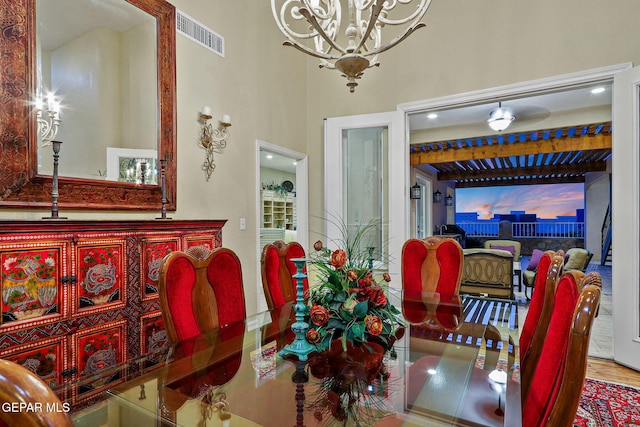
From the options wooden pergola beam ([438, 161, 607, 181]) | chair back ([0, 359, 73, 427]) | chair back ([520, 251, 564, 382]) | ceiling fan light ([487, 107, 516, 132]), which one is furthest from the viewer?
wooden pergola beam ([438, 161, 607, 181])

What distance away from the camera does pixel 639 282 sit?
2699 mm

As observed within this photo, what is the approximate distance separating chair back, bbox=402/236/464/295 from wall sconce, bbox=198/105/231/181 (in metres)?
1.73

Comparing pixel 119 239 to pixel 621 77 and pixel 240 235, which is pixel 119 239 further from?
pixel 621 77

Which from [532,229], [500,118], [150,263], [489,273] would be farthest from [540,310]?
[532,229]

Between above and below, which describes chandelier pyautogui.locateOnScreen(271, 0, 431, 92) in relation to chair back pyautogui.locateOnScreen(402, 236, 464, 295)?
above

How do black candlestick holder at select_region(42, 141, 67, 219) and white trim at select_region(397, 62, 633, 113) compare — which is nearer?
black candlestick holder at select_region(42, 141, 67, 219)

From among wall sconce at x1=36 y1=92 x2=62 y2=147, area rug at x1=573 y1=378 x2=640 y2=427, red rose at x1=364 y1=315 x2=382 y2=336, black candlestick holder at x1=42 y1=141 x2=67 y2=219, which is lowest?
area rug at x1=573 y1=378 x2=640 y2=427

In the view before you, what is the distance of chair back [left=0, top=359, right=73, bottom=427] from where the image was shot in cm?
34

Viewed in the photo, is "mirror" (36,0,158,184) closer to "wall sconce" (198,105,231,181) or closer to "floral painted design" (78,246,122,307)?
"wall sconce" (198,105,231,181)

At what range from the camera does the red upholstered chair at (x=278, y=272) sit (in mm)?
2100

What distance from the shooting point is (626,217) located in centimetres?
278

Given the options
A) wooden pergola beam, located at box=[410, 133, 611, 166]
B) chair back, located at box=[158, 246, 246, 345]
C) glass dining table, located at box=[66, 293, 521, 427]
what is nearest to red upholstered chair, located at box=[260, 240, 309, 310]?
chair back, located at box=[158, 246, 246, 345]

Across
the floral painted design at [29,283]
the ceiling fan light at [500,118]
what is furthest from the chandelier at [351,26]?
the ceiling fan light at [500,118]

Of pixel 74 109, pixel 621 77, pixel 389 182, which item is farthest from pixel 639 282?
pixel 74 109
